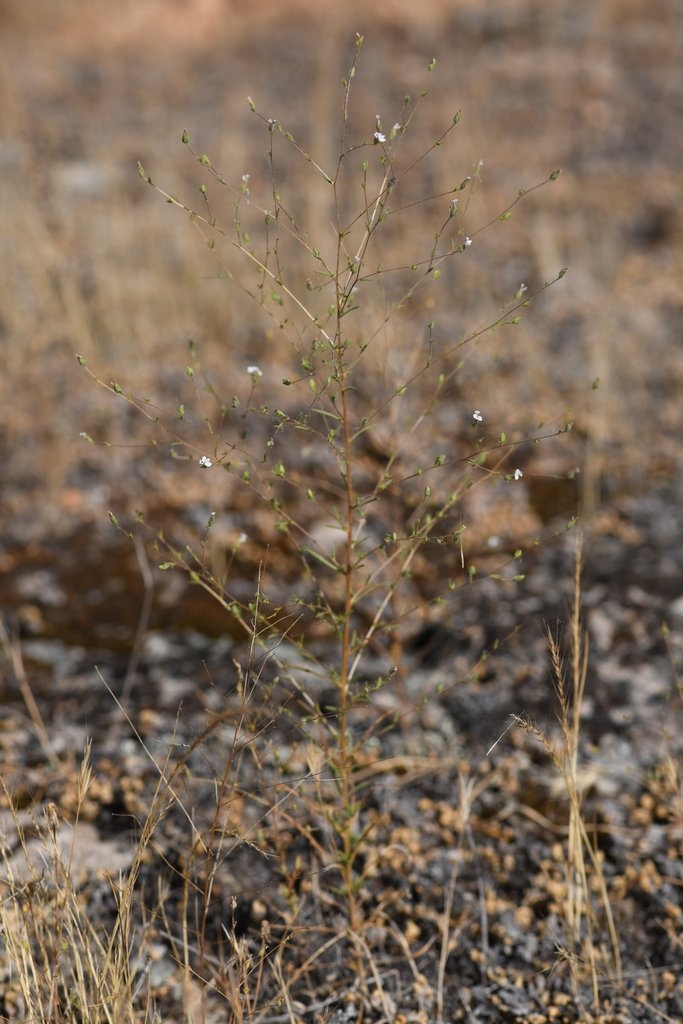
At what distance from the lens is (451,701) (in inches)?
116

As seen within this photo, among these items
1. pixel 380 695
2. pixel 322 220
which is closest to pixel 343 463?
pixel 380 695

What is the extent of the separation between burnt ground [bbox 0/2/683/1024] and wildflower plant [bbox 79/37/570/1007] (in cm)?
7

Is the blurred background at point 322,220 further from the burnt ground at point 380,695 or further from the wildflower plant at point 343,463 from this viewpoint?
the wildflower plant at point 343,463

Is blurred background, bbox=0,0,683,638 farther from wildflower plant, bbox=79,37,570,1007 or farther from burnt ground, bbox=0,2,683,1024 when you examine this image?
wildflower plant, bbox=79,37,570,1007

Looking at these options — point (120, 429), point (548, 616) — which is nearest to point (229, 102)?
point (120, 429)

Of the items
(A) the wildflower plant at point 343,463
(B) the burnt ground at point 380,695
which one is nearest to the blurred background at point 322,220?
(B) the burnt ground at point 380,695

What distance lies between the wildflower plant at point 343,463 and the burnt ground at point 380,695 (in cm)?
7

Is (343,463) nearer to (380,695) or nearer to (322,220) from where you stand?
(380,695)

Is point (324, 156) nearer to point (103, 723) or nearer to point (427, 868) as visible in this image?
point (103, 723)

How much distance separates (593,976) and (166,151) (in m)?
7.97

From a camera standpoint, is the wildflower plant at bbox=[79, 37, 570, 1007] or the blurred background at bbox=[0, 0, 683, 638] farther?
the blurred background at bbox=[0, 0, 683, 638]

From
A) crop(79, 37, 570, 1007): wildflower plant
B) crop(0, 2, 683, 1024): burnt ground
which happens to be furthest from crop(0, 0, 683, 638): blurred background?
crop(79, 37, 570, 1007): wildflower plant

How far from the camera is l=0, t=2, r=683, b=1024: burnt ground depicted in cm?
205

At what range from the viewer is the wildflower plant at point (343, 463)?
170cm
